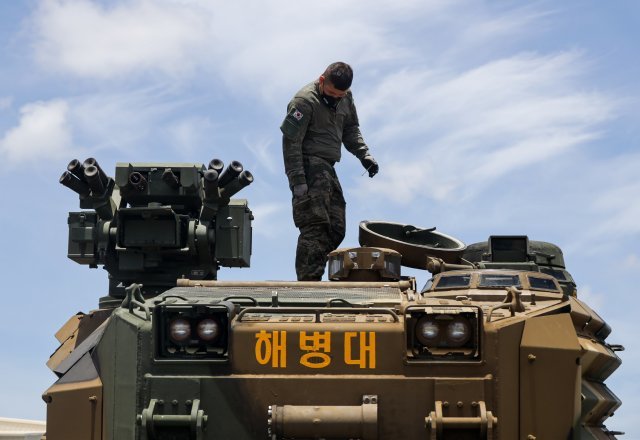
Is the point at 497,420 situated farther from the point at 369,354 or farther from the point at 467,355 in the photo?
the point at 369,354

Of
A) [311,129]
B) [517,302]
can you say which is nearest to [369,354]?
[517,302]

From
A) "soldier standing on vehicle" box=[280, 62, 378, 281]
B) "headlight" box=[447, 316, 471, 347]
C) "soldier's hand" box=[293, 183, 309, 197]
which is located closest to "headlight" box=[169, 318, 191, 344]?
"headlight" box=[447, 316, 471, 347]

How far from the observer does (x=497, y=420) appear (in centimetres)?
938

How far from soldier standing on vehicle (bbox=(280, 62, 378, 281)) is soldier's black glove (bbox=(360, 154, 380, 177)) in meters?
0.59

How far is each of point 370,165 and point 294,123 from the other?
154 centimetres

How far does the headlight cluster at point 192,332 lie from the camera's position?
9688 millimetres

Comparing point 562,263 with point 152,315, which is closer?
point 152,315

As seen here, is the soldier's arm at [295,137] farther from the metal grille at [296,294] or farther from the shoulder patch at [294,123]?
the metal grille at [296,294]

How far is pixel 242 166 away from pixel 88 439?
632 centimetres

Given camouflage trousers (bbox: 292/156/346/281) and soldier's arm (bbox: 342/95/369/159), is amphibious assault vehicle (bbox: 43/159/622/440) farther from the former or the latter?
soldier's arm (bbox: 342/95/369/159)

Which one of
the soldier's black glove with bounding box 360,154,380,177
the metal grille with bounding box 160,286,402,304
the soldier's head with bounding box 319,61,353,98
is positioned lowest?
the metal grille with bounding box 160,286,402,304

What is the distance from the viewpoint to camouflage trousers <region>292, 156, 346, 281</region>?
48.9 ft

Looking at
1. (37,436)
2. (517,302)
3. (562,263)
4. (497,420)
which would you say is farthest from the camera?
(37,436)

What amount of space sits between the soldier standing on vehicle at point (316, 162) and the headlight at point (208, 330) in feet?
16.5
